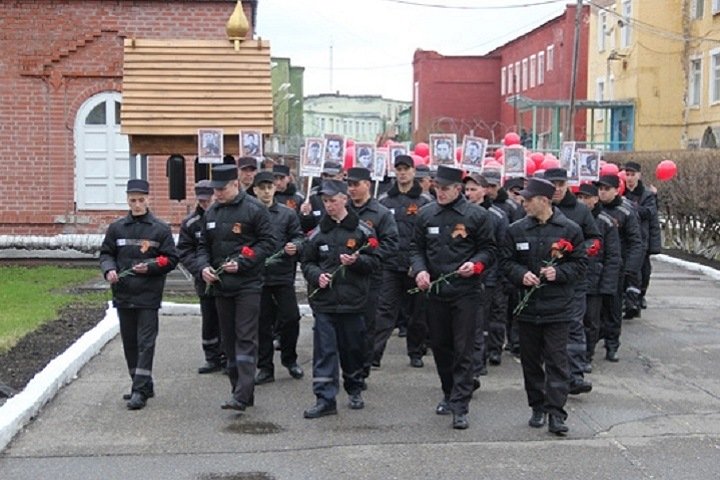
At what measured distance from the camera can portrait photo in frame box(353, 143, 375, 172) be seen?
1359cm

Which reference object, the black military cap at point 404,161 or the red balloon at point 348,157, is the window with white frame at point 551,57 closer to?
the red balloon at point 348,157

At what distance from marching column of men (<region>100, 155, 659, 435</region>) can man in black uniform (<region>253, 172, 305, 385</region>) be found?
1cm

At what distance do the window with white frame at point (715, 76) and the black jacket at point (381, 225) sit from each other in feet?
119

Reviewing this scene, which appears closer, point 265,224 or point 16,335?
point 265,224

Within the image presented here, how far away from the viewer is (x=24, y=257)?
20.0m

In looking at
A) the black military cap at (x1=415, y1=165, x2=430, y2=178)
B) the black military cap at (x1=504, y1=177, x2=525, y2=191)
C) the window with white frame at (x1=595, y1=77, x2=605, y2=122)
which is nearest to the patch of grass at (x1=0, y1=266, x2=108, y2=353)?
the black military cap at (x1=415, y1=165, x2=430, y2=178)

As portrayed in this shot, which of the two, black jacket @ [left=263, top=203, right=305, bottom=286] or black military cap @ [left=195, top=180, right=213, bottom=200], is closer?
black jacket @ [left=263, top=203, right=305, bottom=286]

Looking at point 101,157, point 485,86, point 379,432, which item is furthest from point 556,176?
point 485,86

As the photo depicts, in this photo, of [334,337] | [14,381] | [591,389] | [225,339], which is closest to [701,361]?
[591,389]

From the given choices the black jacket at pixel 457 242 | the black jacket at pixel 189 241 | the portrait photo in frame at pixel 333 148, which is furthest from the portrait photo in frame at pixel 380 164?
the black jacket at pixel 457 242

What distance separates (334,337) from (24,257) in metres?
12.4

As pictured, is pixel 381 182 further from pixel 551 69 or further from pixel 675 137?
pixel 551 69

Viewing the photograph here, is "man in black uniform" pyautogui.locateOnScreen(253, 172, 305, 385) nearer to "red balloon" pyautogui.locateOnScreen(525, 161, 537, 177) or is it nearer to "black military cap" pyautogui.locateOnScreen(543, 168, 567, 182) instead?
"black military cap" pyautogui.locateOnScreen(543, 168, 567, 182)

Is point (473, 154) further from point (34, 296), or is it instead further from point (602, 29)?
point (602, 29)
